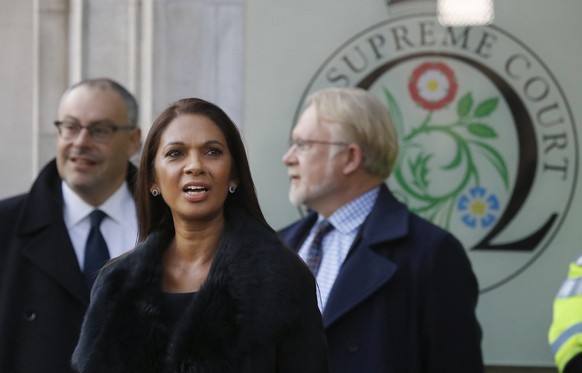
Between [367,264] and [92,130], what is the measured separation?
4.32 feet

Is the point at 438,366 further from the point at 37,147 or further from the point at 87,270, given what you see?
the point at 37,147

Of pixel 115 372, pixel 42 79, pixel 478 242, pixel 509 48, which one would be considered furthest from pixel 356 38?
pixel 115 372

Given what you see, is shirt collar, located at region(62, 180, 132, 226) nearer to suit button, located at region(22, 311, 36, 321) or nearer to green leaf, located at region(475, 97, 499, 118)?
suit button, located at region(22, 311, 36, 321)

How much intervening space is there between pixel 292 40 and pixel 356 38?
0.34 metres

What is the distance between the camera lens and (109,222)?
17.5 feet

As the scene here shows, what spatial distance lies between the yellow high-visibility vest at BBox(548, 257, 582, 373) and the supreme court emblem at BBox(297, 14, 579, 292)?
2.53 m

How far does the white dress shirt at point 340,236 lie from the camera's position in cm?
518

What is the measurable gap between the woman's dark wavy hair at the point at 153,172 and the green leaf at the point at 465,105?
11.8ft

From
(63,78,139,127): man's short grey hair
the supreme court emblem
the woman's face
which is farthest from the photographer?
the supreme court emblem

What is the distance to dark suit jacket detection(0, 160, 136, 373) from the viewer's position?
Result: 4.82 metres

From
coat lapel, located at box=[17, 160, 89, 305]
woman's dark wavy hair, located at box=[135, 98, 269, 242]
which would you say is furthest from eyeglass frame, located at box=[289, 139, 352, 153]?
woman's dark wavy hair, located at box=[135, 98, 269, 242]

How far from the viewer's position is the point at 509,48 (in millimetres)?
6969

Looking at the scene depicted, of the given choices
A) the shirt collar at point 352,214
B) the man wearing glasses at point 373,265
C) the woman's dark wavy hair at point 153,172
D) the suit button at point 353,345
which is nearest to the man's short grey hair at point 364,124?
the man wearing glasses at point 373,265

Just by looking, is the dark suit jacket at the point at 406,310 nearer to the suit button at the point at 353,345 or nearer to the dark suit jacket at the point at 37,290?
the suit button at the point at 353,345
